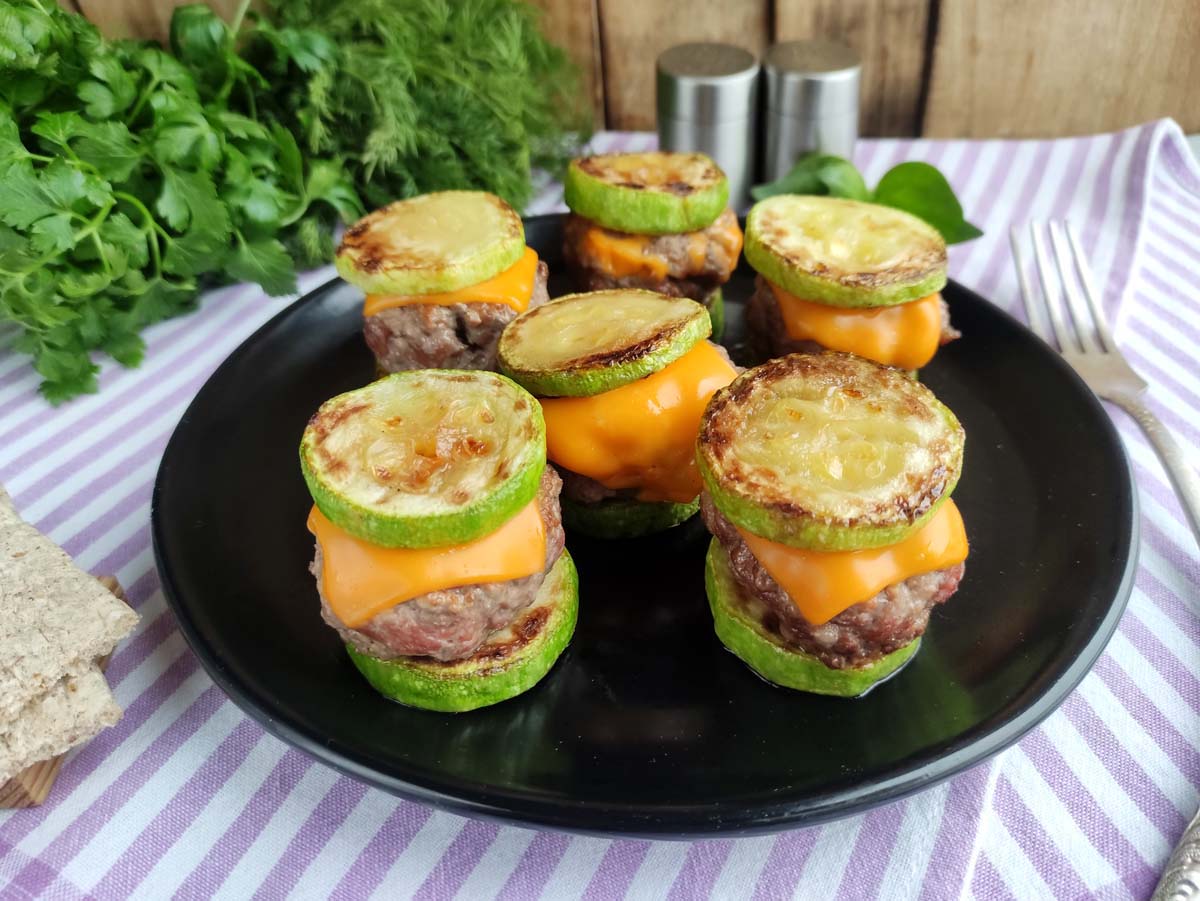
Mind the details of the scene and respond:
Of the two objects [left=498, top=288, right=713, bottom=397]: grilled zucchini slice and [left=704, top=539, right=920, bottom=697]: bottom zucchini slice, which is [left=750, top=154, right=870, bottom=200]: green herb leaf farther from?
[left=704, top=539, right=920, bottom=697]: bottom zucchini slice

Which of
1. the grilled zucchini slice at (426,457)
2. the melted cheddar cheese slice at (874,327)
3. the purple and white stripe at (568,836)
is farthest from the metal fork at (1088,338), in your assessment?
the grilled zucchini slice at (426,457)

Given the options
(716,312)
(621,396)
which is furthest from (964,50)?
(621,396)

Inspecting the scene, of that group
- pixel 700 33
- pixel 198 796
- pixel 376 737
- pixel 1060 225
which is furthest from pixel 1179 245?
pixel 198 796

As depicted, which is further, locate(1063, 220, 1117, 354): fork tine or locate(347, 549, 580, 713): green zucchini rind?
locate(1063, 220, 1117, 354): fork tine

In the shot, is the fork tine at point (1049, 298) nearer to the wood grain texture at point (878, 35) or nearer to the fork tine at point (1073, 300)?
the fork tine at point (1073, 300)

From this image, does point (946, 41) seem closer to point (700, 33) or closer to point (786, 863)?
point (700, 33)

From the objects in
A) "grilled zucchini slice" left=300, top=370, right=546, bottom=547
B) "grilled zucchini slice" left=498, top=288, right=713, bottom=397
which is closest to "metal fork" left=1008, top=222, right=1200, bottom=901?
"grilled zucchini slice" left=498, top=288, right=713, bottom=397

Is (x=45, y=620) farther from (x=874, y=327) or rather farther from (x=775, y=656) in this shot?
(x=874, y=327)

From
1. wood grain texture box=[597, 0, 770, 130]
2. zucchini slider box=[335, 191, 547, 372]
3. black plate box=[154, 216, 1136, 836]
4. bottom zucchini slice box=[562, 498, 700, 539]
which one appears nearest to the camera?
black plate box=[154, 216, 1136, 836]
